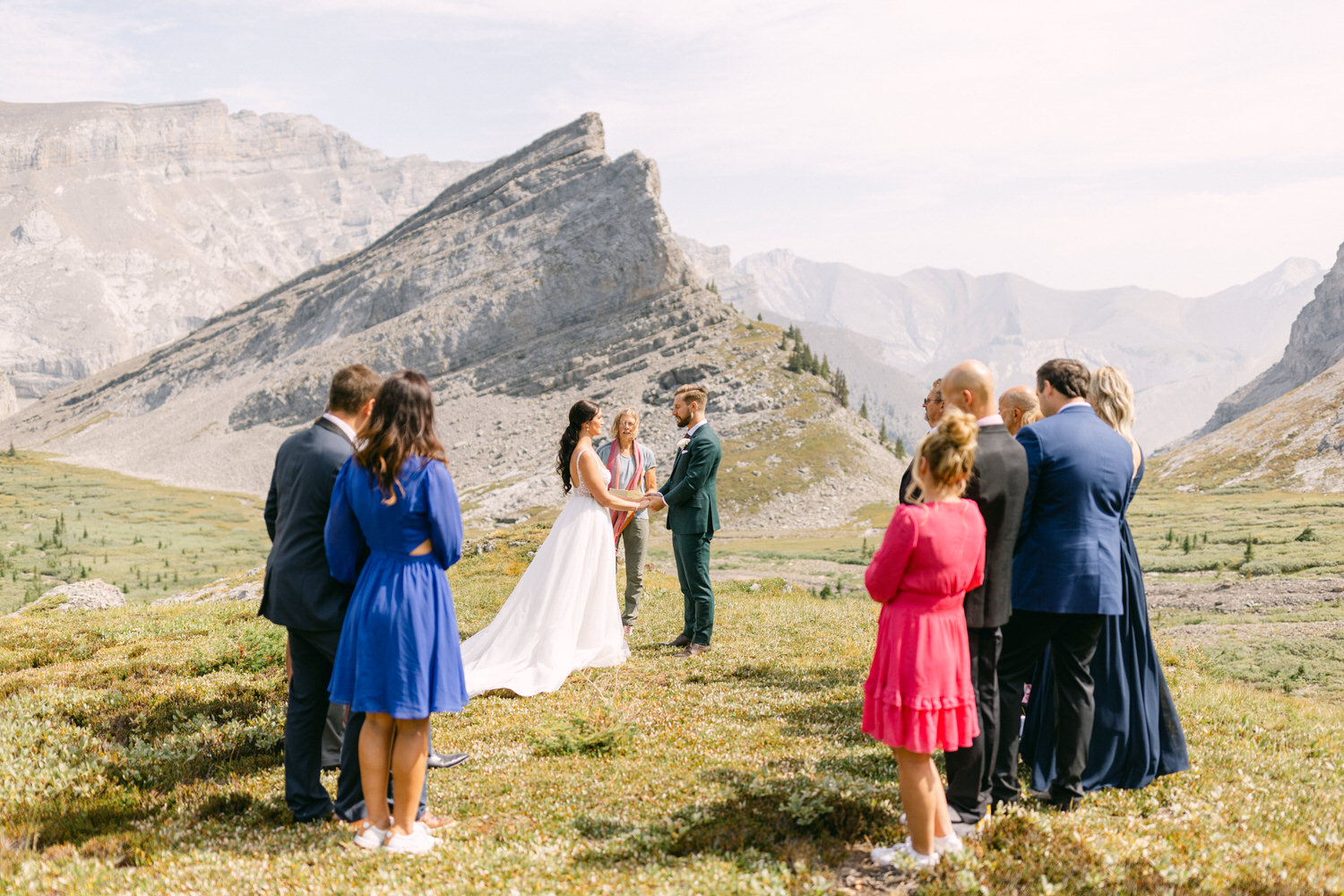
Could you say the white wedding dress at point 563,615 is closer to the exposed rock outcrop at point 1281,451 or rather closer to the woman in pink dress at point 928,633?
the woman in pink dress at point 928,633

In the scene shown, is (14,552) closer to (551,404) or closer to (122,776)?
(122,776)

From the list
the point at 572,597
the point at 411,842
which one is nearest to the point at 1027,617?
the point at 411,842

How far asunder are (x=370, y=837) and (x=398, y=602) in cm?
191

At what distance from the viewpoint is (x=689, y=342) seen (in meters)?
130

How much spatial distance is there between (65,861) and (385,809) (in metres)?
2.47

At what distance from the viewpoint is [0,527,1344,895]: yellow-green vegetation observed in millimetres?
5945

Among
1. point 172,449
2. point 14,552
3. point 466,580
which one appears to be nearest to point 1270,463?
point 466,580

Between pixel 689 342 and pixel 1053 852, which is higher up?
pixel 689 342

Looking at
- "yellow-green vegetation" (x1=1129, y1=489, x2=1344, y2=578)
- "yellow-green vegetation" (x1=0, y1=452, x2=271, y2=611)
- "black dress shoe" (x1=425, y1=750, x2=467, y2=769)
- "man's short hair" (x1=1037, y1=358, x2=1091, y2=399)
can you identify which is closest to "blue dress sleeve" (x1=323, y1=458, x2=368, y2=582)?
"black dress shoe" (x1=425, y1=750, x2=467, y2=769)

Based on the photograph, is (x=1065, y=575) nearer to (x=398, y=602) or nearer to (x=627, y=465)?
(x=398, y=602)

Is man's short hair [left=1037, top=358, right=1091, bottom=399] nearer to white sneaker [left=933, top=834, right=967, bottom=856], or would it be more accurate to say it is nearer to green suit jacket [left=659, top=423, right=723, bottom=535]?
white sneaker [left=933, top=834, right=967, bottom=856]

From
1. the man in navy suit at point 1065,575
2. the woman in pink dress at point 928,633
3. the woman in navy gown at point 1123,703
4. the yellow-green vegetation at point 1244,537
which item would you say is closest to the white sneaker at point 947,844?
the woman in pink dress at point 928,633

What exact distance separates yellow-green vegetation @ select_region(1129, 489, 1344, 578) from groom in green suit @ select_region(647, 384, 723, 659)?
26974mm

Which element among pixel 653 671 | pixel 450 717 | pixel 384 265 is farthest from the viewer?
pixel 384 265
